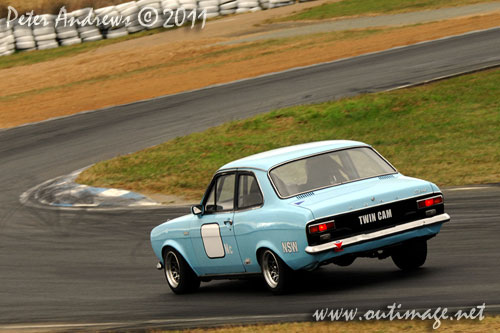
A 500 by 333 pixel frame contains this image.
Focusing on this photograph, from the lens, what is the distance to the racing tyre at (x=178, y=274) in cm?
997

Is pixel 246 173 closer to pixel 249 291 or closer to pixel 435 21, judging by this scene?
pixel 249 291

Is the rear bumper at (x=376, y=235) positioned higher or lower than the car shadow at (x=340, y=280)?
higher

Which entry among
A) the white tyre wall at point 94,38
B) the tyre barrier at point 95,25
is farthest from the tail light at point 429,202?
the white tyre wall at point 94,38

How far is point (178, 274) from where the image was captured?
33.2ft

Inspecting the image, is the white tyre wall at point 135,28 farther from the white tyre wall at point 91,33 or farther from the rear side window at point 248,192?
the rear side window at point 248,192

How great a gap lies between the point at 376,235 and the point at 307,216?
0.67m

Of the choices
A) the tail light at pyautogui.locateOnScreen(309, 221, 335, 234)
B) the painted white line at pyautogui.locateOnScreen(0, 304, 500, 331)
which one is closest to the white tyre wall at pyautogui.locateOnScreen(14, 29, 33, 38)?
the painted white line at pyautogui.locateOnScreen(0, 304, 500, 331)

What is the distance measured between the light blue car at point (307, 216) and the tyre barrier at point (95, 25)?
124 ft

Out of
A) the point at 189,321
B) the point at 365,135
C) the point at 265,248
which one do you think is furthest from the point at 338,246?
the point at 365,135

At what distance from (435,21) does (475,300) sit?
3013cm

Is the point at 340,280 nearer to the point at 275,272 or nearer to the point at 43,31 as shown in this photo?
the point at 275,272

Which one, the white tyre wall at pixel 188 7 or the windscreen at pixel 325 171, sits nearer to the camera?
the windscreen at pixel 325 171

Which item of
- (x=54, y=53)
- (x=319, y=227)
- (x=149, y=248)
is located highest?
(x=319, y=227)

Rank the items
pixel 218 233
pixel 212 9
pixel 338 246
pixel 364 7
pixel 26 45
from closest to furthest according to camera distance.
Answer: pixel 338 246 < pixel 218 233 < pixel 364 7 < pixel 26 45 < pixel 212 9
